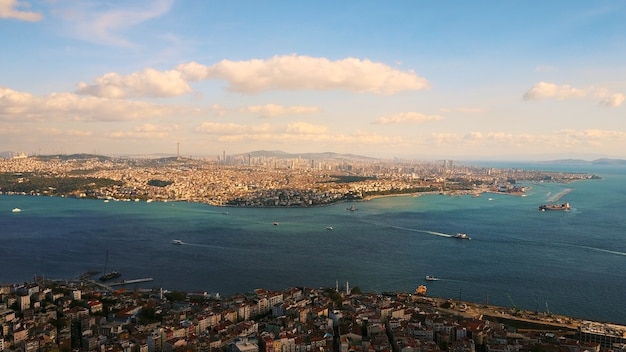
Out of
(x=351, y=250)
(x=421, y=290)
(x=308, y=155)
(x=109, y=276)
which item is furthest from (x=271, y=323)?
(x=308, y=155)

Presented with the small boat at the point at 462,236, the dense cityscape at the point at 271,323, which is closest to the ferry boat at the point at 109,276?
the dense cityscape at the point at 271,323

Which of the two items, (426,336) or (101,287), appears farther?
(101,287)

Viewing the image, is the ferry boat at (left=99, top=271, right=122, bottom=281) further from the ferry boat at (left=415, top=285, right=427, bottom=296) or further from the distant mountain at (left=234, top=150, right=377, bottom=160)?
the distant mountain at (left=234, top=150, right=377, bottom=160)

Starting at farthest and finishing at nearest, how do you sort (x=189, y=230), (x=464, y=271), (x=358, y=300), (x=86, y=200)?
(x=86, y=200) → (x=189, y=230) → (x=464, y=271) → (x=358, y=300)

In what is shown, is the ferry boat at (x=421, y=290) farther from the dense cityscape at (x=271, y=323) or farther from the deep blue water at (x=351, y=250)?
the deep blue water at (x=351, y=250)

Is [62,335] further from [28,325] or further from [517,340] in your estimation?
[517,340]

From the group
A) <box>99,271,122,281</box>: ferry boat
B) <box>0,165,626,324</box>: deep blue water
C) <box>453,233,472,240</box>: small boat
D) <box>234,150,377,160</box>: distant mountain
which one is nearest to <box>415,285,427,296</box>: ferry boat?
<box>0,165,626,324</box>: deep blue water

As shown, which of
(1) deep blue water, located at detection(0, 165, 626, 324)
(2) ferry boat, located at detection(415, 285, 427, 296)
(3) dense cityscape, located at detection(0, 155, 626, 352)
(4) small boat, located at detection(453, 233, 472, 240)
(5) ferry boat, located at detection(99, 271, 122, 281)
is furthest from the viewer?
(4) small boat, located at detection(453, 233, 472, 240)

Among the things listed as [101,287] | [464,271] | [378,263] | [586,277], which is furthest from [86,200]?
[586,277]

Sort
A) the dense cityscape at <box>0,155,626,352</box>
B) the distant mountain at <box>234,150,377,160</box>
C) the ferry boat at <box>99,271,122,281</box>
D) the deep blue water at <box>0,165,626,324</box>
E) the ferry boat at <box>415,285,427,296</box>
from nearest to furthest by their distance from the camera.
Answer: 1. the dense cityscape at <box>0,155,626,352</box>
2. the ferry boat at <box>415,285,427,296</box>
3. the deep blue water at <box>0,165,626,324</box>
4. the ferry boat at <box>99,271,122,281</box>
5. the distant mountain at <box>234,150,377,160</box>
